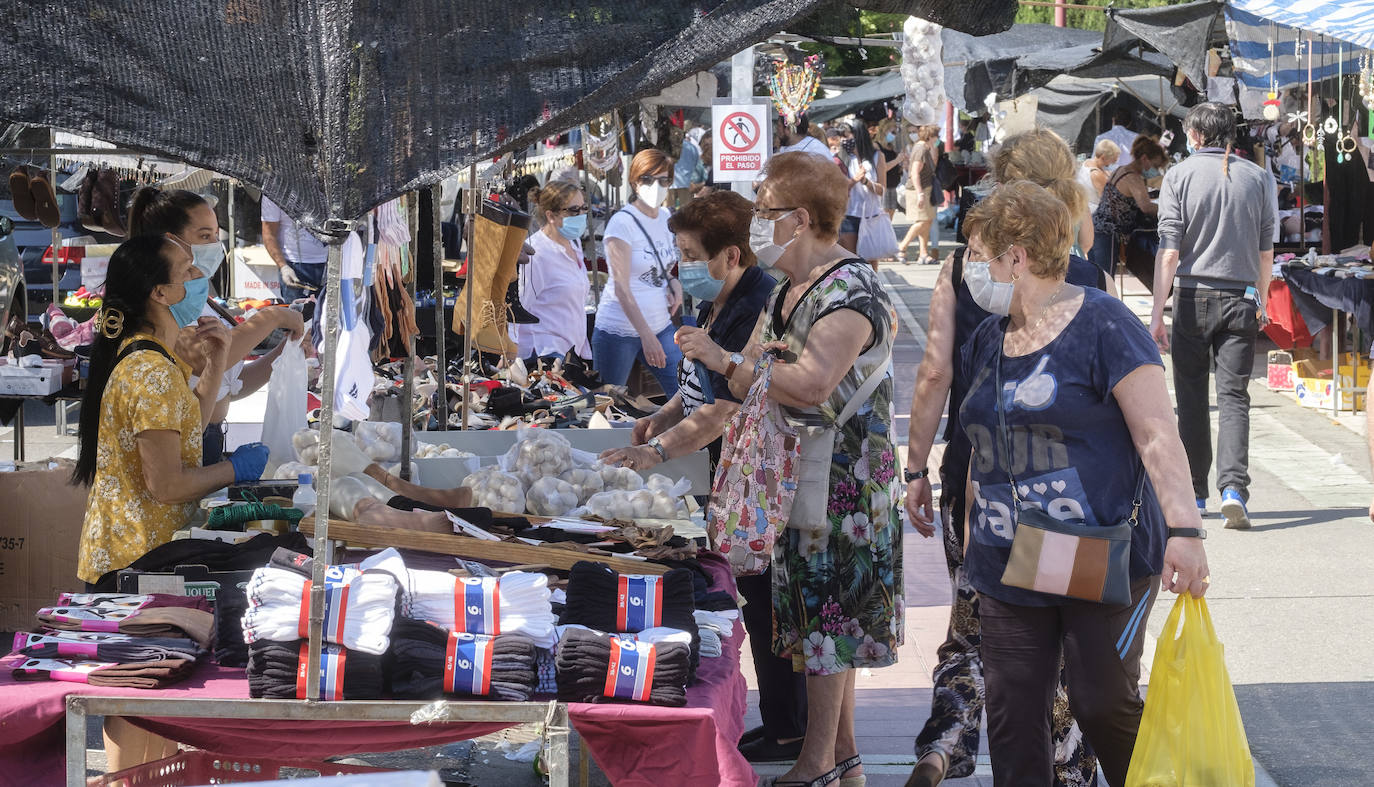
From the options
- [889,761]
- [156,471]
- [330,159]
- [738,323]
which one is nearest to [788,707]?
[889,761]

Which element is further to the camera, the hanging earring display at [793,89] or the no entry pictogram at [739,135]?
the hanging earring display at [793,89]

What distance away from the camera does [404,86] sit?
107 inches

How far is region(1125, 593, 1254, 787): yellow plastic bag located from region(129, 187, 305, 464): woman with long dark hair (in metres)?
3.21

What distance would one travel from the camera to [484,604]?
3268mm

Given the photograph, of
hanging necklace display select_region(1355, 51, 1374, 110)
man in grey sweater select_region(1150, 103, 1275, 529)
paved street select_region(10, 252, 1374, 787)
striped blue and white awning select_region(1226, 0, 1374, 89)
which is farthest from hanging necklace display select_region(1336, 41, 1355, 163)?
man in grey sweater select_region(1150, 103, 1275, 529)

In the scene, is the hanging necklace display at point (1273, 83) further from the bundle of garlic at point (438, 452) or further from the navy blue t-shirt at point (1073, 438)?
the navy blue t-shirt at point (1073, 438)

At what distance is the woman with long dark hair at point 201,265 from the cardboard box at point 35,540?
0.86 meters

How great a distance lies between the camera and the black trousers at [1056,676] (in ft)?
12.1

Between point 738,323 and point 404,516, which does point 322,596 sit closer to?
point 404,516

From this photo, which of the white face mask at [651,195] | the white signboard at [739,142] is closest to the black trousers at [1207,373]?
the white face mask at [651,195]

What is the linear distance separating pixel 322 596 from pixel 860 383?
6.13 ft

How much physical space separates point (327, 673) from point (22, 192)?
22.9ft

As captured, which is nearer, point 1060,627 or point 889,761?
point 1060,627

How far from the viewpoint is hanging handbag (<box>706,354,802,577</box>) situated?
4223mm
